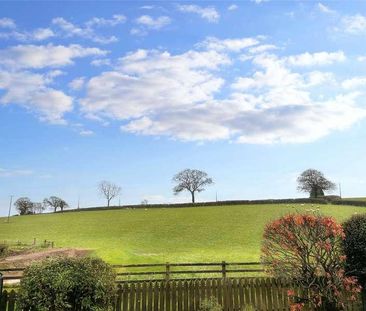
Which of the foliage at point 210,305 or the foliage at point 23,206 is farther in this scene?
the foliage at point 23,206

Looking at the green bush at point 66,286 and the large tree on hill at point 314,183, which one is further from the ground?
the large tree on hill at point 314,183

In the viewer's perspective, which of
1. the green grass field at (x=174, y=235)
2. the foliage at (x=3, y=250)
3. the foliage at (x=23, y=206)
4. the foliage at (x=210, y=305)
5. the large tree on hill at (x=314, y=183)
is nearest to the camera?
the foliage at (x=210, y=305)

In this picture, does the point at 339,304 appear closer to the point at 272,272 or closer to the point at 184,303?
the point at 272,272

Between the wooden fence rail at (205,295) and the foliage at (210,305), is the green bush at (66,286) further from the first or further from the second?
the foliage at (210,305)

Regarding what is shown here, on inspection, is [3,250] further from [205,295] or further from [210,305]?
[210,305]

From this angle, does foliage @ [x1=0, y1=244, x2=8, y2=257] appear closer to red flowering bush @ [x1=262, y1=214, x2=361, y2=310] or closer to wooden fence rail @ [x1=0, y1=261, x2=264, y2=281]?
wooden fence rail @ [x1=0, y1=261, x2=264, y2=281]

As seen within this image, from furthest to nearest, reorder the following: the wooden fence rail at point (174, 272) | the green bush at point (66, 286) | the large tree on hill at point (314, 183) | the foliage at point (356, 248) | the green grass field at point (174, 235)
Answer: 1. the large tree on hill at point (314, 183)
2. the green grass field at point (174, 235)
3. the wooden fence rail at point (174, 272)
4. the foliage at point (356, 248)
5. the green bush at point (66, 286)

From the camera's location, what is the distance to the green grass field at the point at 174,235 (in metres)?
33.3

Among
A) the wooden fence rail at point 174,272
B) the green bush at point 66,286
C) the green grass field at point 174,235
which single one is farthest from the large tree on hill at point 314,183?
the green bush at point 66,286

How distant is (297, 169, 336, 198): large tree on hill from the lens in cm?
10056

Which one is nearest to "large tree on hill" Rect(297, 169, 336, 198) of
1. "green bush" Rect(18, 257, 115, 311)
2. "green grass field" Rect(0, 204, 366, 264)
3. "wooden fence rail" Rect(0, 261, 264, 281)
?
"green grass field" Rect(0, 204, 366, 264)

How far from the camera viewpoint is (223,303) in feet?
38.9

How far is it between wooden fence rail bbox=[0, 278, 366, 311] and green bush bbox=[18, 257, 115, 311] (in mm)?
914

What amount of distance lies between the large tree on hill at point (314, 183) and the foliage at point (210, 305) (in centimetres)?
9451
